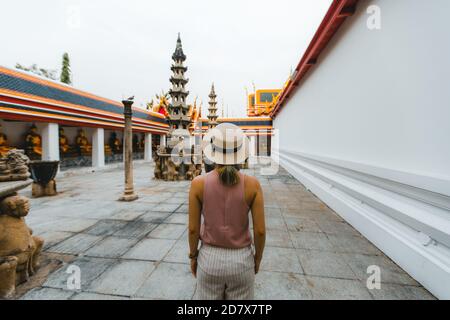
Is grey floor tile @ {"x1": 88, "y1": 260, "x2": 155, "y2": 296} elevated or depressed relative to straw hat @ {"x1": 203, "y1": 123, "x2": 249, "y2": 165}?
depressed

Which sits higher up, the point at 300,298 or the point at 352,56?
the point at 352,56

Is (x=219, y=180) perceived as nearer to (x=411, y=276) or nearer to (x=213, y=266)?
(x=213, y=266)

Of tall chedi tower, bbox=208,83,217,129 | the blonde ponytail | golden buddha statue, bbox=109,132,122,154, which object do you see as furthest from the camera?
tall chedi tower, bbox=208,83,217,129

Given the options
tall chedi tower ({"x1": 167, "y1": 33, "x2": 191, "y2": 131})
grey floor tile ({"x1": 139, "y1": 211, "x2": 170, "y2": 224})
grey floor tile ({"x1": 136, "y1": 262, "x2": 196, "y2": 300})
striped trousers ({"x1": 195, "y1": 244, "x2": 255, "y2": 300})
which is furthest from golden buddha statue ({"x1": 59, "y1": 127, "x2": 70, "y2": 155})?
striped trousers ({"x1": 195, "y1": 244, "x2": 255, "y2": 300})

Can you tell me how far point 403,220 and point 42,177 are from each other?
8.40 m

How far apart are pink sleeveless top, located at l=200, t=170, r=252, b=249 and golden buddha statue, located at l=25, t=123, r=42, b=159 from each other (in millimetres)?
13108

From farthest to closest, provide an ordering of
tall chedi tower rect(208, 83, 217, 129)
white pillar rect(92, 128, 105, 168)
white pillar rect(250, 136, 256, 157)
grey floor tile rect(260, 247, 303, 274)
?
tall chedi tower rect(208, 83, 217, 129), white pillar rect(250, 136, 256, 157), white pillar rect(92, 128, 105, 168), grey floor tile rect(260, 247, 303, 274)

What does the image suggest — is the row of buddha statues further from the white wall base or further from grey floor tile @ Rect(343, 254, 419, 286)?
the white wall base

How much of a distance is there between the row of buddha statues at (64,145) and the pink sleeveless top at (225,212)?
934cm

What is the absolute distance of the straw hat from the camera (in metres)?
1.26

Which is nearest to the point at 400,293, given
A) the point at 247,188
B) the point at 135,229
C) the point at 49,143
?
the point at 247,188

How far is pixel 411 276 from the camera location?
2.29 metres
